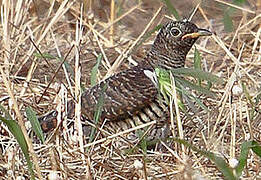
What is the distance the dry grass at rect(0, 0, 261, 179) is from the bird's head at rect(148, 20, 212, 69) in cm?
24

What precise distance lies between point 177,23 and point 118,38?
155cm

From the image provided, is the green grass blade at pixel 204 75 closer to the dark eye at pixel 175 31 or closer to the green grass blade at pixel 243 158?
the green grass blade at pixel 243 158

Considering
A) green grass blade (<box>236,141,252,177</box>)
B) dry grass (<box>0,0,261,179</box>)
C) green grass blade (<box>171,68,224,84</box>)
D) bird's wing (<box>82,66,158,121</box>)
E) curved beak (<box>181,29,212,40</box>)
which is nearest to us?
green grass blade (<box>236,141,252,177</box>)

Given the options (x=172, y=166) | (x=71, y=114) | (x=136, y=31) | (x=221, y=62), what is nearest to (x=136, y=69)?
(x=71, y=114)

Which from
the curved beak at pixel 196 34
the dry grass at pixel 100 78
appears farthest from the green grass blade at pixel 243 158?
the curved beak at pixel 196 34

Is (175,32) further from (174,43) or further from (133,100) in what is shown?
(133,100)

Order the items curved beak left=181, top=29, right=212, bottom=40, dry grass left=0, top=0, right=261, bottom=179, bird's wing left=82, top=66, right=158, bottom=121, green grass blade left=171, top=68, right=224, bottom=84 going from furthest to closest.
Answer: curved beak left=181, top=29, right=212, bottom=40, bird's wing left=82, top=66, right=158, bottom=121, dry grass left=0, top=0, right=261, bottom=179, green grass blade left=171, top=68, right=224, bottom=84

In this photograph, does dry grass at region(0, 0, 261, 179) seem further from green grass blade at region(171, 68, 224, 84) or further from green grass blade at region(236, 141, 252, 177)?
green grass blade at region(171, 68, 224, 84)

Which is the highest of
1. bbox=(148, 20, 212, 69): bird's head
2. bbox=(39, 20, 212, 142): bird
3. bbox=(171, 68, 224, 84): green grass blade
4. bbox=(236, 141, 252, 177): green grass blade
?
bbox=(148, 20, 212, 69): bird's head

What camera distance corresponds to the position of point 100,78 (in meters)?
4.04

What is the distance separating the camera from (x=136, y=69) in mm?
3318

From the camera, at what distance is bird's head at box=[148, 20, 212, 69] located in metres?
3.25

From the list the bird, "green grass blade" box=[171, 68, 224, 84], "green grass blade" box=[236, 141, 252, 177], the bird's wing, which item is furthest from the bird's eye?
"green grass blade" box=[236, 141, 252, 177]

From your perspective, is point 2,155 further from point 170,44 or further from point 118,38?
point 118,38
